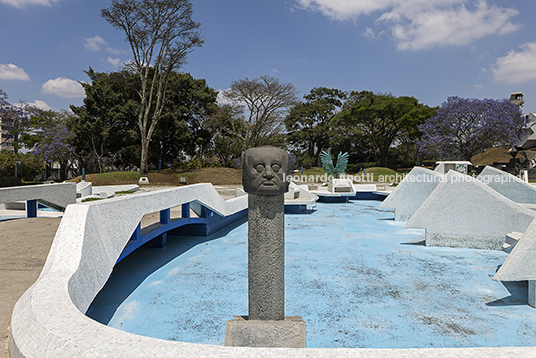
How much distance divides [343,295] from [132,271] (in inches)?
145

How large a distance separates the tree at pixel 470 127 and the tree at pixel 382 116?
3405 millimetres

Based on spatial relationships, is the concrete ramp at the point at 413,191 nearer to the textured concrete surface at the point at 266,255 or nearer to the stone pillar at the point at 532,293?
the stone pillar at the point at 532,293

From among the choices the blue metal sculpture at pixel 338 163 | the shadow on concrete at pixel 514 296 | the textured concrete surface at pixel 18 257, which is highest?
the blue metal sculpture at pixel 338 163

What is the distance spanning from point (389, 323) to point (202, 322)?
2.29 meters

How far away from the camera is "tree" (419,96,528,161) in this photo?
28.0 meters

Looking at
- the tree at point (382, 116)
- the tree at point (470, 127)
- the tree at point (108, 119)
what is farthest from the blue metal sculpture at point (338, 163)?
the tree at point (382, 116)

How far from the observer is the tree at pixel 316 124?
127 ft

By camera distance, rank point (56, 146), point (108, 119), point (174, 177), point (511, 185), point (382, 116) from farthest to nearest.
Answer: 1. point (382, 116)
2. point (56, 146)
3. point (108, 119)
4. point (174, 177)
5. point (511, 185)

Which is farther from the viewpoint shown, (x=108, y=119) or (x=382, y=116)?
(x=382, y=116)

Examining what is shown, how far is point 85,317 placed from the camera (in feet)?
6.46

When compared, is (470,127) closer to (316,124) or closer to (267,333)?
(316,124)

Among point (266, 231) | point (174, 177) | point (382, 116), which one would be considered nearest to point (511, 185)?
point (266, 231)

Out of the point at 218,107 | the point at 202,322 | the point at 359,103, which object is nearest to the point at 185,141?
the point at 218,107

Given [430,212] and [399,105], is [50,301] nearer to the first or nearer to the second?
[430,212]
